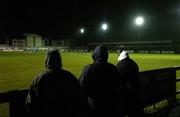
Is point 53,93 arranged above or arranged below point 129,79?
above

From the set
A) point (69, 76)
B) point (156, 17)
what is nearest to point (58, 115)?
point (69, 76)

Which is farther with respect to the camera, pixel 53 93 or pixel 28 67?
pixel 28 67

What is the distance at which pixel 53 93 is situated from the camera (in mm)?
3033

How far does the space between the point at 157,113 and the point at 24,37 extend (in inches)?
3819

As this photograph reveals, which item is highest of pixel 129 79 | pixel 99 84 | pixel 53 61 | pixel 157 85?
pixel 53 61

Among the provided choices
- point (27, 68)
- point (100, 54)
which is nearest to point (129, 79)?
point (100, 54)

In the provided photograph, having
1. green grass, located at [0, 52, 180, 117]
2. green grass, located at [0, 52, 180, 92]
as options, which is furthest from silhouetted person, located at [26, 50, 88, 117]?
green grass, located at [0, 52, 180, 92]

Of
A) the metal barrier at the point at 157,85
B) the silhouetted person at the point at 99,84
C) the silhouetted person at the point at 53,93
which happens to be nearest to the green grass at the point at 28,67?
the metal barrier at the point at 157,85

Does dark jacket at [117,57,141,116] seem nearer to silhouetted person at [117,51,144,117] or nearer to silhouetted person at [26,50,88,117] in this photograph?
silhouetted person at [117,51,144,117]

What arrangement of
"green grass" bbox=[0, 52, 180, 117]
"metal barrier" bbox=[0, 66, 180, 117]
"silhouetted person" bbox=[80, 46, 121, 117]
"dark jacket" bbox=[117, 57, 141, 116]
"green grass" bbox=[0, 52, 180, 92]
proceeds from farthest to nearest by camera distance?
"green grass" bbox=[0, 52, 180, 92] → "green grass" bbox=[0, 52, 180, 117] → "metal barrier" bbox=[0, 66, 180, 117] → "dark jacket" bbox=[117, 57, 141, 116] → "silhouetted person" bbox=[80, 46, 121, 117]

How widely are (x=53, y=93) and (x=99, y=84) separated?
3.36 ft

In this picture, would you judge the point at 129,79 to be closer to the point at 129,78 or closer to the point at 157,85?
the point at 129,78

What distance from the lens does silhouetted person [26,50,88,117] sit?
2986 millimetres

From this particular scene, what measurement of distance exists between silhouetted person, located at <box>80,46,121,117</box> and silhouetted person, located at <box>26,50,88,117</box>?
0.67 metres
